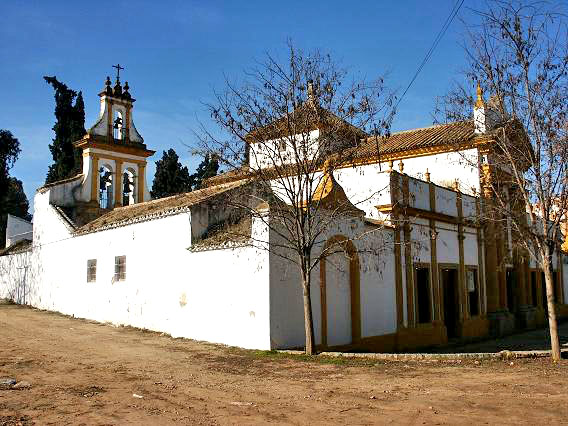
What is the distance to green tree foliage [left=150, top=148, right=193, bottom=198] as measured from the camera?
115ft

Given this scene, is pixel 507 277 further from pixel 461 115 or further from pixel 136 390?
pixel 136 390

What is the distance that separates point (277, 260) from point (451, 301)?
28.6 feet

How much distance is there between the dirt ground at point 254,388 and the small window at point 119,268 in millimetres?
4282

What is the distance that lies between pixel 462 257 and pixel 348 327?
683 centimetres

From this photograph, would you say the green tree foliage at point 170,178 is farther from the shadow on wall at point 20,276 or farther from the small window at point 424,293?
the small window at point 424,293

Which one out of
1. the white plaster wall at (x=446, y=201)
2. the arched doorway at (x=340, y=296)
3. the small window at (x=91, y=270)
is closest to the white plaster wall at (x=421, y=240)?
the white plaster wall at (x=446, y=201)

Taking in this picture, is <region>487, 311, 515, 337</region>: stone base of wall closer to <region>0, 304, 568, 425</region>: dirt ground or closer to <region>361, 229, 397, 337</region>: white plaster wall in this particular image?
<region>361, 229, 397, 337</region>: white plaster wall

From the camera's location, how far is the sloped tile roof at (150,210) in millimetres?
15463

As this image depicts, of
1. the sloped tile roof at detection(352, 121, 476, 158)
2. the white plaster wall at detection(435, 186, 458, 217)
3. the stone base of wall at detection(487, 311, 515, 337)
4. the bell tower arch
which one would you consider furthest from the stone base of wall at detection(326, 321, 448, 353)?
the bell tower arch

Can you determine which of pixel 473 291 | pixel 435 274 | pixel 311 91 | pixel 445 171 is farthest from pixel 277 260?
pixel 473 291

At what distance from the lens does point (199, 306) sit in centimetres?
1366

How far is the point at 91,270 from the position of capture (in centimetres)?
1862

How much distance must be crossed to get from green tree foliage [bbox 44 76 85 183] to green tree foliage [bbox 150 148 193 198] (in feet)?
17.7

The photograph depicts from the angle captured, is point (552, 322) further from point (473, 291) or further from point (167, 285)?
point (167, 285)
